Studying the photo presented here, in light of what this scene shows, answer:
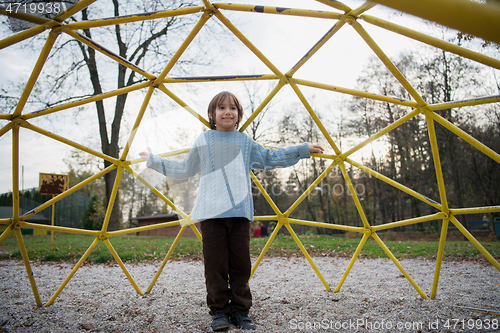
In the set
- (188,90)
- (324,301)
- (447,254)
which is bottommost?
(447,254)

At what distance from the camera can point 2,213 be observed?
16031 mm

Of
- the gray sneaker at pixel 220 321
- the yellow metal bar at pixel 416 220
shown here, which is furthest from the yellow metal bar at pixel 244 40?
the gray sneaker at pixel 220 321

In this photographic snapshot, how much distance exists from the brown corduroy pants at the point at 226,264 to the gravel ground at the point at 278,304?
0.19 metres

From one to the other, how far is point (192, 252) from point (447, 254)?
6530 millimetres

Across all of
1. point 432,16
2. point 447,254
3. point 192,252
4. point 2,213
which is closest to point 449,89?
point 447,254

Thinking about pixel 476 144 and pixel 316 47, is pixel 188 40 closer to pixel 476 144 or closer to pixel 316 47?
pixel 316 47

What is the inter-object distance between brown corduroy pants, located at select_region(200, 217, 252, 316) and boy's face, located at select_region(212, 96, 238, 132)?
826mm

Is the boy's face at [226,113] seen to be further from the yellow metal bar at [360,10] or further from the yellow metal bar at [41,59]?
the yellow metal bar at [41,59]

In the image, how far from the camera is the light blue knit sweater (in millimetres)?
2316

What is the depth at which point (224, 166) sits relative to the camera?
2451 millimetres

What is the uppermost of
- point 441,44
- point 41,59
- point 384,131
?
point 41,59

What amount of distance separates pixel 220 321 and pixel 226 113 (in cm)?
166

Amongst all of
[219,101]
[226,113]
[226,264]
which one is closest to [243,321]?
[226,264]

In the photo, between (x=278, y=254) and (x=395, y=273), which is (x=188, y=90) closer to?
(x=278, y=254)
